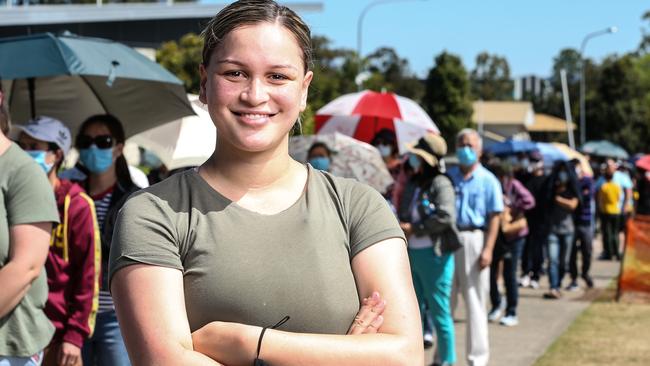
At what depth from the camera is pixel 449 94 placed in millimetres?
63344

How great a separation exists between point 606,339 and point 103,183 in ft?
21.3

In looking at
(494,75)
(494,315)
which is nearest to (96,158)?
(494,315)

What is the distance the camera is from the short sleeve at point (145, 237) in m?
2.18

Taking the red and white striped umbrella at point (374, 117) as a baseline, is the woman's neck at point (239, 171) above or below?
above

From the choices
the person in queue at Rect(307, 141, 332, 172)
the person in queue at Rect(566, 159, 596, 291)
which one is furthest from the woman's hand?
the person in queue at Rect(566, 159, 596, 291)

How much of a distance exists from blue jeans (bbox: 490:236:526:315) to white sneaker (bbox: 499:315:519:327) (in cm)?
5

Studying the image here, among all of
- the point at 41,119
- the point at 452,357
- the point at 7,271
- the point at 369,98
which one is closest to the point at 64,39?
the point at 41,119

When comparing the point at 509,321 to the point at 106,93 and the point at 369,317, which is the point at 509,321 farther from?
the point at 369,317

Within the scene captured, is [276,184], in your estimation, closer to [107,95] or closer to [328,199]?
[328,199]

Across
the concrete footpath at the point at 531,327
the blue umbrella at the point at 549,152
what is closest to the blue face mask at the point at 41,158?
the concrete footpath at the point at 531,327

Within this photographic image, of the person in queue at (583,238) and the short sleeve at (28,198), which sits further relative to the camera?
the person in queue at (583,238)

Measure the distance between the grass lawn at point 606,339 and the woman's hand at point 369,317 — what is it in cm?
717

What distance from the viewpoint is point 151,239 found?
220 cm

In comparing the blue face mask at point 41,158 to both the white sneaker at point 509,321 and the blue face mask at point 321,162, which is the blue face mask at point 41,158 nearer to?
the blue face mask at point 321,162
